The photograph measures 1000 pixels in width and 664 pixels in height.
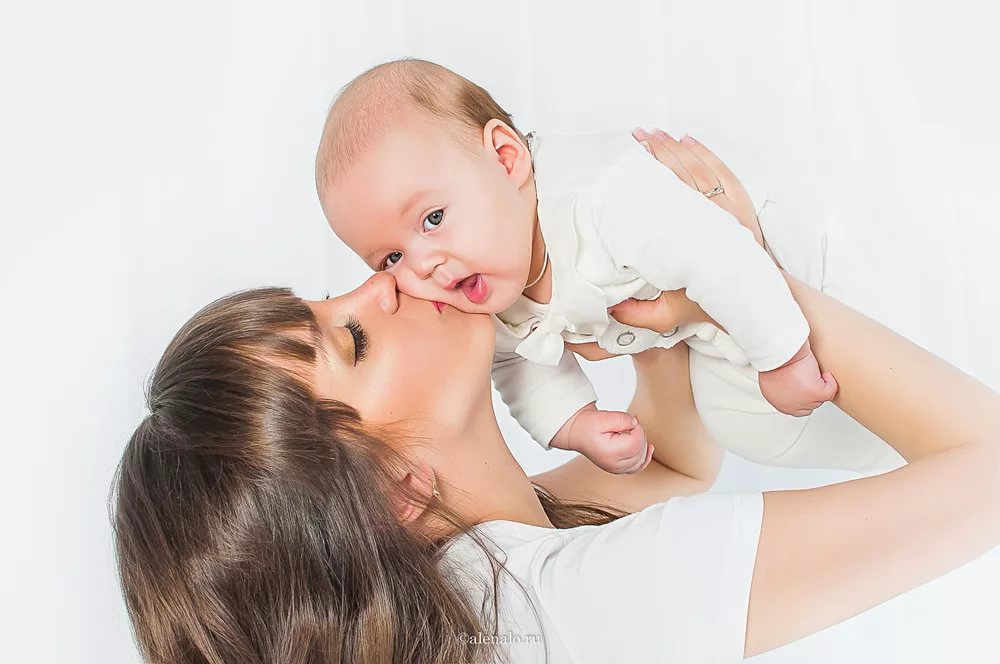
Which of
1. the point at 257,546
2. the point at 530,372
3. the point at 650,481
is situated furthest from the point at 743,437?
the point at 257,546

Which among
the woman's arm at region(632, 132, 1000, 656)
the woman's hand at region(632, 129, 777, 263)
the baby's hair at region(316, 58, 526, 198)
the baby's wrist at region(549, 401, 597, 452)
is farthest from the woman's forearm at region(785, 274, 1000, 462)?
the baby's hair at region(316, 58, 526, 198)

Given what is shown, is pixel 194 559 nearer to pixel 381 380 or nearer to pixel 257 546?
pixel 257 546

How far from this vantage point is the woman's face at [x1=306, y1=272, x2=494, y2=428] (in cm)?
114

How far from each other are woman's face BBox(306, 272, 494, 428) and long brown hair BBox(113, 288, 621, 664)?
0.03 m

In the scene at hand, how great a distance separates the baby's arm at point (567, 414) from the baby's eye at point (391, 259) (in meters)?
0.28

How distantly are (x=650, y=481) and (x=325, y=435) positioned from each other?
695 mm

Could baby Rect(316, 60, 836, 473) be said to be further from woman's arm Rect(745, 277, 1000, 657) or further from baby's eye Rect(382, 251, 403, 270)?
woman's arm Rect(745, 277, 1000, 657)

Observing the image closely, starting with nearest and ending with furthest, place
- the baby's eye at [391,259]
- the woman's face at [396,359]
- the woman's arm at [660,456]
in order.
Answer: the woman's face at [396,359]
the baby's eye at [391,259]
the woman's arm at [660,456]

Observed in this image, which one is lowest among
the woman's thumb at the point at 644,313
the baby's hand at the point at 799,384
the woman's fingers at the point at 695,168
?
the baby's hand at the point at 799,384

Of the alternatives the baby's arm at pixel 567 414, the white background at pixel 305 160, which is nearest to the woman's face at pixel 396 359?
the baby's arm at pixel 567 414

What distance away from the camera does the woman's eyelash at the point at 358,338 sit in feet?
3.77

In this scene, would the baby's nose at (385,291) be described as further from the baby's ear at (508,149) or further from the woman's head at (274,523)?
the baby's ear at (508,149)

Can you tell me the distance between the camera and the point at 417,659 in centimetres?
112

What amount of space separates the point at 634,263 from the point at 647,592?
40 cm
